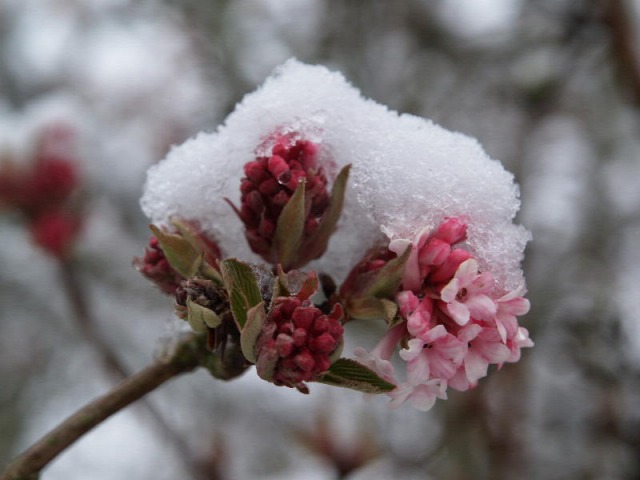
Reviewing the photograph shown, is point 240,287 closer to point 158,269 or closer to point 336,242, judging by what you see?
Result: point 158,269

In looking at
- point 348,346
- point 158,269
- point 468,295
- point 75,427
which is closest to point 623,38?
point 348,346

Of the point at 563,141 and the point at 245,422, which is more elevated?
the point at 563,141

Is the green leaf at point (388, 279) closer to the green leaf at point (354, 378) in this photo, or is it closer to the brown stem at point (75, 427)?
the green leaf at point (354, 378)

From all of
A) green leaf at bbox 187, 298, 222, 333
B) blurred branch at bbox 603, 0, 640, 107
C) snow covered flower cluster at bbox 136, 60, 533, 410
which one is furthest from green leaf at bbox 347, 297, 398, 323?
blurred branch at bbox 603, 0, 640, 107

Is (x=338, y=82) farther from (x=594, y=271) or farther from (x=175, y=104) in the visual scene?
(x=175, y=104)

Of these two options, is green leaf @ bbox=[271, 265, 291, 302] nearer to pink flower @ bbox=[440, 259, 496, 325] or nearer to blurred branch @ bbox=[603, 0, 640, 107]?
pink flower @ bbox=[440, 259, 496, 325]

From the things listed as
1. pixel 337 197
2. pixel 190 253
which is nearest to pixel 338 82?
pixel 337 197

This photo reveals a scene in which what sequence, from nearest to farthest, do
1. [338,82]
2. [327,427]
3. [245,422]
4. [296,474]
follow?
1. [338,82]
2. [327,427]
3. [296,474]
4. [245,422]
